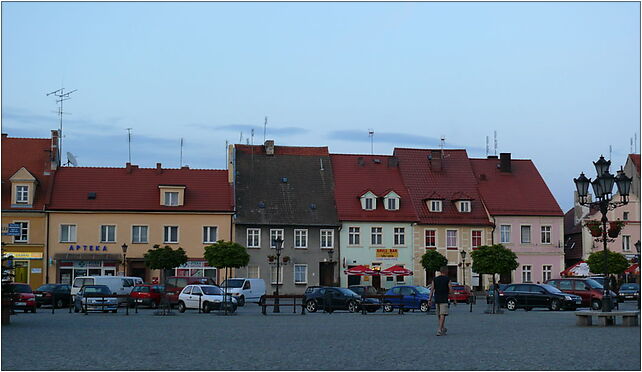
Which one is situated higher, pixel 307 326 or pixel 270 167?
pixel 270 167

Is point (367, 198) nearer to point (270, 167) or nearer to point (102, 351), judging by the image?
point (270, 167)

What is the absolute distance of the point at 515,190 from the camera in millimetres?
76688

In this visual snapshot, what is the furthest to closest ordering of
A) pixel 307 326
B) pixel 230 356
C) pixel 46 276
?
pixel 46 276
pixel 307 326
pixel 230 356

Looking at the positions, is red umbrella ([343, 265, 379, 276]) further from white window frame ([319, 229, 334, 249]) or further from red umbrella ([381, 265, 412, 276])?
white window frame ([319, 229, 334, 249])

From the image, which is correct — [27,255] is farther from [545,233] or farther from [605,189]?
[605,189]

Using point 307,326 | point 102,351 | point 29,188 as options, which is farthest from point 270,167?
point 102,351

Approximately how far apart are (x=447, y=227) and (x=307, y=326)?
44218 mm

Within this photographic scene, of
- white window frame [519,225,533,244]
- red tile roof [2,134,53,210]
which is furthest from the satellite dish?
white window frame [519,225,533,244]

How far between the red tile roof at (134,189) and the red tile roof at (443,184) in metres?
14.0

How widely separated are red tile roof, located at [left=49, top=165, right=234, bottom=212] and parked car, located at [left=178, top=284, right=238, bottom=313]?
2209 centimetres

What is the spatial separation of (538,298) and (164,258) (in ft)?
81.5

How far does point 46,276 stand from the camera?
220ft

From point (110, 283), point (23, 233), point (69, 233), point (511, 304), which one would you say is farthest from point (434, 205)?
point (23, 233)

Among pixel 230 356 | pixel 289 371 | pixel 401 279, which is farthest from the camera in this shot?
pixel 401 279
